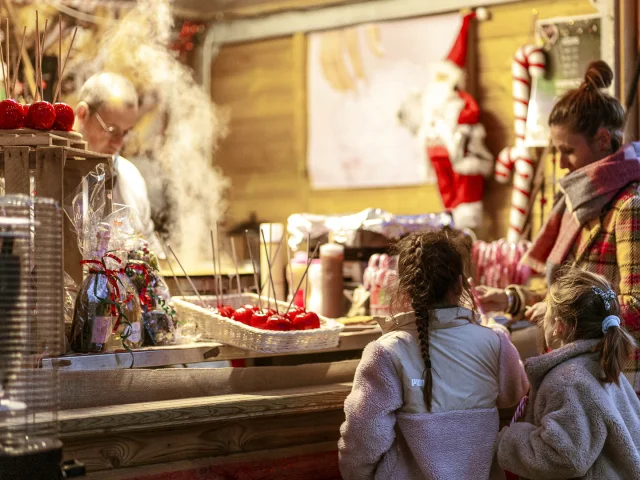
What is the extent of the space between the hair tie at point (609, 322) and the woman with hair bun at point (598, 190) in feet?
1.03

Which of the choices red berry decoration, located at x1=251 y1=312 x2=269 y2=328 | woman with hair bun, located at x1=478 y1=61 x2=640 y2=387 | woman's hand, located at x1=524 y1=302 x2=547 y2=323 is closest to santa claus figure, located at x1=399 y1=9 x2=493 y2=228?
woman with hair bun, located at x1=478 y1=61 x2=640 y2=387

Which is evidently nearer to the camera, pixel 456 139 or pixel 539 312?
pixel 539 312

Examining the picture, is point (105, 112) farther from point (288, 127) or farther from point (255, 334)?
point (288, 127)

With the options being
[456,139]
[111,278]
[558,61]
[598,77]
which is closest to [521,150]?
[456,139]

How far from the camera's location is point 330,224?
4.07m

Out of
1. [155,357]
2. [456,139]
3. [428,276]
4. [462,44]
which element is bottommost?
[155,357]

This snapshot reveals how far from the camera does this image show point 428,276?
8.38 feet

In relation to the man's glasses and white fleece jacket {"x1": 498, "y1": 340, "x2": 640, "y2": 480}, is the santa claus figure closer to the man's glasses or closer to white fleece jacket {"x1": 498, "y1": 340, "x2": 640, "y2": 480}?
the man's glasses

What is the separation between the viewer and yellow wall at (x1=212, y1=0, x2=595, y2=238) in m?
6.29

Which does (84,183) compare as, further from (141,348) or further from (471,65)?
(471,65)

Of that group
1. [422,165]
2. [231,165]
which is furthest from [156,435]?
[231,165]

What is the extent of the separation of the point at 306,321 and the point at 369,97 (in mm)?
4250

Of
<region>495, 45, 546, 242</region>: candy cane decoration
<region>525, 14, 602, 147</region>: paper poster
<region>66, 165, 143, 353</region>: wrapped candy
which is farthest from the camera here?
<region>495, 45, 546, 242</region>: candy cane decoration

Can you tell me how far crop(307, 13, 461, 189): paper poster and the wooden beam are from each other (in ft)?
0.22
